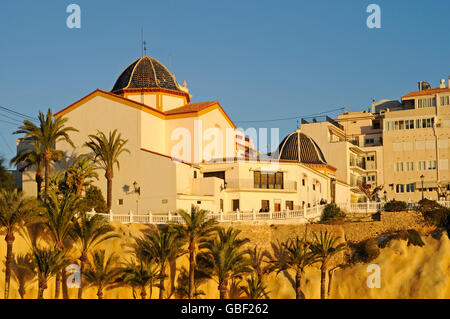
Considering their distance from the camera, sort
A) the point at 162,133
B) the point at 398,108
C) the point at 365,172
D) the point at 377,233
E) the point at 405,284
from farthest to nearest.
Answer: the point at 398,108 → the point at 365,172 → the point at 162,133 → the point at 377,233 → the point at 405,284

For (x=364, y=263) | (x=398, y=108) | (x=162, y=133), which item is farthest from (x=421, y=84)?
(x=364, y=263)

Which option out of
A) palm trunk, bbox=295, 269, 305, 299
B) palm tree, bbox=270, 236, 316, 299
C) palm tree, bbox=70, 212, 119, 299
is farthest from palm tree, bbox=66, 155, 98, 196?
palm trunk, bbox=295, 269, 305, 299

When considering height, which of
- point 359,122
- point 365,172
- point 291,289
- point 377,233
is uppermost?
point 359,122

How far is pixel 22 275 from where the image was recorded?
48.7m

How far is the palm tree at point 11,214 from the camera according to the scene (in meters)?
46.7

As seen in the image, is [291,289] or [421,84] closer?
[291,289]

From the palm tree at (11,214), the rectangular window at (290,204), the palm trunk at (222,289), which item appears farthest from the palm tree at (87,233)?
the rectangular window at (290,204)

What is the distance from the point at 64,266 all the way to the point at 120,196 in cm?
1596

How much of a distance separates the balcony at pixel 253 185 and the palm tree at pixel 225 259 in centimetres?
1265

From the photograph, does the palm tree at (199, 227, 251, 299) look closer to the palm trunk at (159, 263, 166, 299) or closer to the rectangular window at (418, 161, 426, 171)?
the palm trunk at (159, 263, 166, 299)

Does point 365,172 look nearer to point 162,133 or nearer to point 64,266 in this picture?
point 162,133

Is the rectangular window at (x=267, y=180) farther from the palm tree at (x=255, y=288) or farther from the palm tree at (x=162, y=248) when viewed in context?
the palm tree at (x=162, y=248)

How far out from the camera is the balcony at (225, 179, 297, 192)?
213 ft

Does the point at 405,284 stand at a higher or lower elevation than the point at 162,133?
lower
